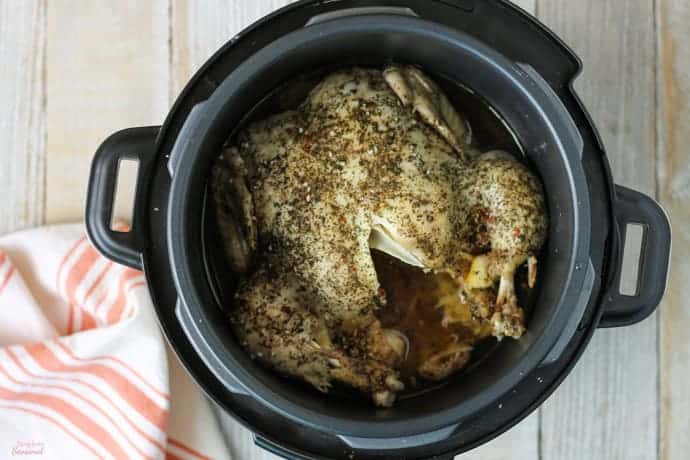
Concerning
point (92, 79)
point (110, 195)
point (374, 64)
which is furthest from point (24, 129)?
point (374, 64)

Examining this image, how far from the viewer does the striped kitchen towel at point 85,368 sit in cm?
101

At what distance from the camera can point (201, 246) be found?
2.98ft

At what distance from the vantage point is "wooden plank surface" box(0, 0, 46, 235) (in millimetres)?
1090

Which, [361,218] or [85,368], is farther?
[85,368]

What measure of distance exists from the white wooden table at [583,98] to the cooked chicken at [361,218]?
249 mm

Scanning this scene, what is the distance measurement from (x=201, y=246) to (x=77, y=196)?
11.0 inches

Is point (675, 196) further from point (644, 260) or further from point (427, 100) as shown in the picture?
point (427, 100)

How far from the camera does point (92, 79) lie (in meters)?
1.08

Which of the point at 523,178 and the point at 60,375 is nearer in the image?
the point at 523,178

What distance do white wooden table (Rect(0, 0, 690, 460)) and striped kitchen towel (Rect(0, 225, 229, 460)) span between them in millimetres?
80

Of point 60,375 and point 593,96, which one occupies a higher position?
point 593,96

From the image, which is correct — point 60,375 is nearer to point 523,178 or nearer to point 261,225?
point 261,225

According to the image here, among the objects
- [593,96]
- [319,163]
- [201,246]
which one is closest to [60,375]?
[201,246]

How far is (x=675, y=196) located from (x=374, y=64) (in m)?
0.48
